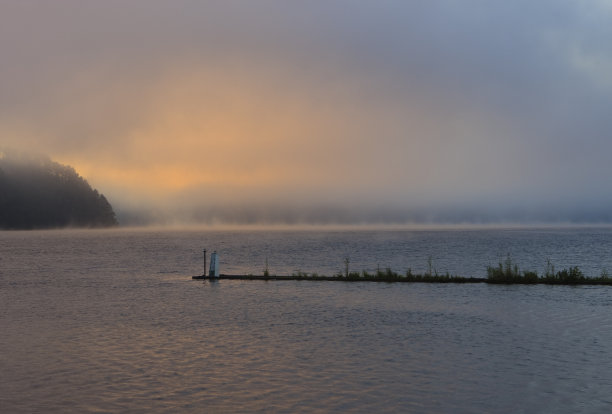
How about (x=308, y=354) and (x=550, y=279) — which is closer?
(x=308, y=354)

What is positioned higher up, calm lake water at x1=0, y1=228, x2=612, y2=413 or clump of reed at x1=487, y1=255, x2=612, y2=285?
clump of reed at x1=487, y1=255, x2=612, y2=285

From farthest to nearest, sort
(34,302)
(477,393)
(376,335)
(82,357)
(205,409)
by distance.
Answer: (34,302) → (376,335) → (82,357) → (477,393) → (205,409)

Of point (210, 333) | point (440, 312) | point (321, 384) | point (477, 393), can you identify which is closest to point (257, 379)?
point (321, 384)

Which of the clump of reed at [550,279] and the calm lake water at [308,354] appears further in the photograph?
the clump of reed at [550,279]

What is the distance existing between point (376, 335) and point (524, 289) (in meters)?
20.9

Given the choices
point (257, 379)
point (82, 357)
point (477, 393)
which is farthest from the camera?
point (82, 357)

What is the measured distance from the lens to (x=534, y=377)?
52.4 feet

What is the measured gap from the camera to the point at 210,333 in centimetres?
2264

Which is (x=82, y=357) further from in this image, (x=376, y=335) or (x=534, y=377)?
(x=534, y=377)

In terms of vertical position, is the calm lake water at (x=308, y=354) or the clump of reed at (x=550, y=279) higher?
the clump of reed at (x=550, y=279)

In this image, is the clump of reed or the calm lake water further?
the clump of reed

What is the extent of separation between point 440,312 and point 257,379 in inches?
607

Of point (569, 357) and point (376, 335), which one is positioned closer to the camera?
point (569, 357)

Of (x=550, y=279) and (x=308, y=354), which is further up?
(x=550, y=279)
